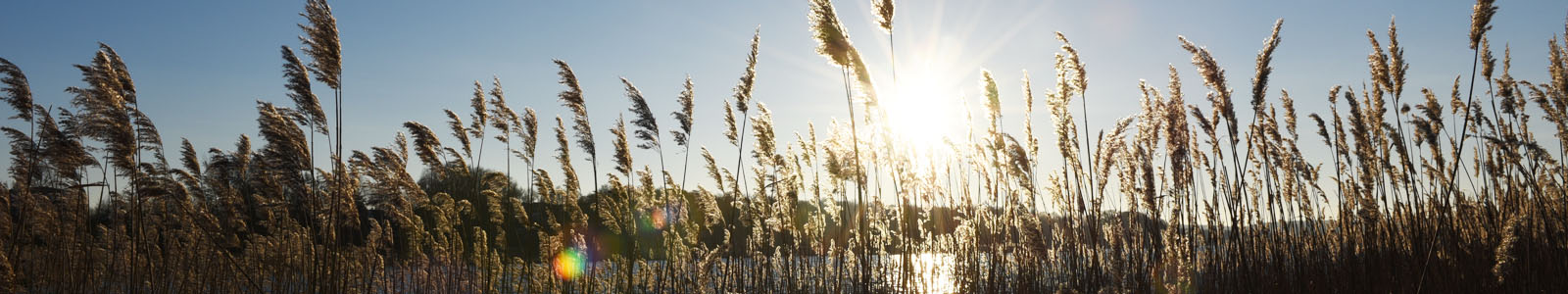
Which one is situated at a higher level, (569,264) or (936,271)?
(569,264)

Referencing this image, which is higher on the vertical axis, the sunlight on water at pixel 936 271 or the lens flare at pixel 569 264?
the lens flare at pixel 569 264

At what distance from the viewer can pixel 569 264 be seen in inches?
219

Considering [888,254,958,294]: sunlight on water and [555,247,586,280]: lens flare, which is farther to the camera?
[888,254,958,294]: sunlight on water

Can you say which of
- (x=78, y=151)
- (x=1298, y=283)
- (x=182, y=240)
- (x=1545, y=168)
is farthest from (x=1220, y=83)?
(x=182, y=240)

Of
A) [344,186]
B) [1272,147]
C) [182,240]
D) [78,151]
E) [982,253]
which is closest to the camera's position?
[78,151]

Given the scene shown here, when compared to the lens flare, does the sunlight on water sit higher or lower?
lower

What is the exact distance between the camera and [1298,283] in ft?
13.3

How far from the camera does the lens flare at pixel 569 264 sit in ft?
17.4

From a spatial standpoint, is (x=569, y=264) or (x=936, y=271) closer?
(x=569, y=264)

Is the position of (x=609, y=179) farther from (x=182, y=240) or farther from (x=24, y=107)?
(x=182, y=240)

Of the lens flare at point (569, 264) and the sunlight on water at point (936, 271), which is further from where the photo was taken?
the sunlight on water at point (936, 271)

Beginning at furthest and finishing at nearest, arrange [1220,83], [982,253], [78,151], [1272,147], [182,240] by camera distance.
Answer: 1. [182,240]
2. [982,253]
3. [1272,147]
4. [78,151]
5. [1220,83]

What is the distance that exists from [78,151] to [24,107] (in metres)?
0.40

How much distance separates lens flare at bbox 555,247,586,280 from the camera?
5.30 meters
